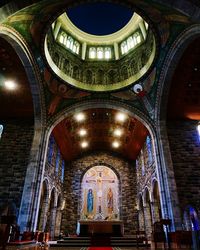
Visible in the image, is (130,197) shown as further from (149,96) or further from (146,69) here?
(146,69)


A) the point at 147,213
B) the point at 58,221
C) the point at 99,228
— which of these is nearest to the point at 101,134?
the point at 147,213

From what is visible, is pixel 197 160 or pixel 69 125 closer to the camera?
pixel 197 160

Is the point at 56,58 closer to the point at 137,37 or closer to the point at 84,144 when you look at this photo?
the point at 137,37

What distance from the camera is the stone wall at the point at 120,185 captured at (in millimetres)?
18953

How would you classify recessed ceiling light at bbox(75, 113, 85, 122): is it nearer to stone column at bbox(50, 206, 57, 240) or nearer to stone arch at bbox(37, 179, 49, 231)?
stone arch at bbox(37, 179, 49, 231)

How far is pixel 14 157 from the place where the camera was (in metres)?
12.6

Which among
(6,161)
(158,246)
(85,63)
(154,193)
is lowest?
(158,246)

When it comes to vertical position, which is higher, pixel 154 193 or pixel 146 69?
pixel 146 69

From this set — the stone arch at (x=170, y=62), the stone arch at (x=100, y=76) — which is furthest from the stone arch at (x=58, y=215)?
the stone arch at (x=170, y=62)

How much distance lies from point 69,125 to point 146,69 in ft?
24.9

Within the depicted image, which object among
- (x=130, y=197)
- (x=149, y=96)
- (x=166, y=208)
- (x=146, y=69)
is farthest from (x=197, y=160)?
(x=130, y=197)

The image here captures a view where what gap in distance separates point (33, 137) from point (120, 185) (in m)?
11.4

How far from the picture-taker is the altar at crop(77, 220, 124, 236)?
1438 cm

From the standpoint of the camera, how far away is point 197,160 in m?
12.2
